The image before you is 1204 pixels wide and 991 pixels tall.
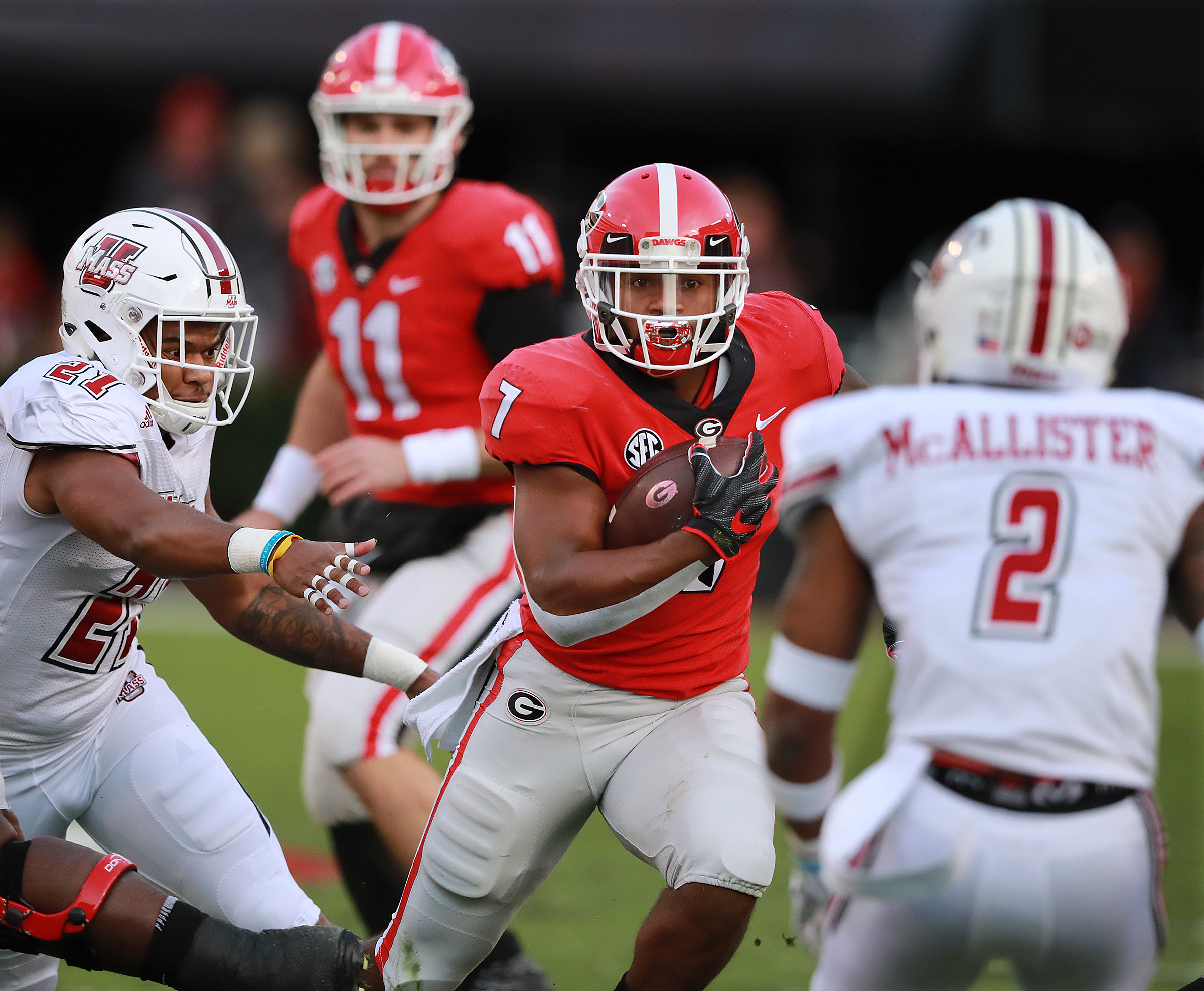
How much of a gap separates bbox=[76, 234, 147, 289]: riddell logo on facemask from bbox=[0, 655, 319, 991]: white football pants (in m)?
0.93

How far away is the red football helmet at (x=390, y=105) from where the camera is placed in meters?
4.76

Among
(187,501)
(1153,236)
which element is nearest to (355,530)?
(187,501)

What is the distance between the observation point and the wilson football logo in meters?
3.26

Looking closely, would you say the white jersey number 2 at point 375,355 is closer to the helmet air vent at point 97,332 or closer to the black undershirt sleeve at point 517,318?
the black undershirt sleeve at point 517,318

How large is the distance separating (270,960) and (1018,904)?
1.48 metres

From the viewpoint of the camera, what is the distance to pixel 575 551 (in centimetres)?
310

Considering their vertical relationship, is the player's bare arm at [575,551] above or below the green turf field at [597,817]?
above

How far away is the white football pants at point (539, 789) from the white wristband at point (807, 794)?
0.57 m

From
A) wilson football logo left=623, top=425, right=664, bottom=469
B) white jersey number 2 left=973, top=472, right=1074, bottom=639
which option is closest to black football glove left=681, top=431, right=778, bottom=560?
wilson football logo left=623, top=425, right=664, bottom=469

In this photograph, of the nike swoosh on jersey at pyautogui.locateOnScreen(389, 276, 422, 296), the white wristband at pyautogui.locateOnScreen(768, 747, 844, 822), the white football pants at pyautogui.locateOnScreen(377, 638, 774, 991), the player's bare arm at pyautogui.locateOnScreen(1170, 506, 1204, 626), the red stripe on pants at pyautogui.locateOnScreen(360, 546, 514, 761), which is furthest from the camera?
the nike swoosh on jersey at pyautogui.locateOnScreen(389, 276, 422, 296)

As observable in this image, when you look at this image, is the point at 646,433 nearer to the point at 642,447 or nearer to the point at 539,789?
the point at 642,447

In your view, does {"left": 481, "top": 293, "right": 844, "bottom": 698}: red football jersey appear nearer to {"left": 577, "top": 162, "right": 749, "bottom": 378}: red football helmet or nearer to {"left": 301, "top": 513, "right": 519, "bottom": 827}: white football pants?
{"left": 577, "top": 162, "right": 749, "bottom": 378}: red football helmet

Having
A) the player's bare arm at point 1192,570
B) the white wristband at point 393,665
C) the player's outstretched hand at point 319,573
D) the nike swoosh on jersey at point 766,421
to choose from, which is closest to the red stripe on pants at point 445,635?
the white wristband at point 393,665

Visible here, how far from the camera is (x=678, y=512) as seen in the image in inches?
121
